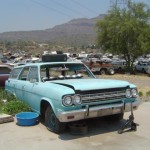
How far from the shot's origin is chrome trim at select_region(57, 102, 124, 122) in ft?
23.2

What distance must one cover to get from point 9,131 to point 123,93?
2.73 meters

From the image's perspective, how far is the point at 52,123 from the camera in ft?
25.7

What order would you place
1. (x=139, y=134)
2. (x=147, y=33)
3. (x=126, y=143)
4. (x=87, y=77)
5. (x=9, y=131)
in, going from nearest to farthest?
(x=126, y=143)
(x=139, y=134)
(x=9, y=131)
(x=87, y=77)
(x=147, y=33)

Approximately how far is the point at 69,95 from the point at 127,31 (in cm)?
3228

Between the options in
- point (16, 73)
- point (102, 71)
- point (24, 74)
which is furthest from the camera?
point (102, 71)

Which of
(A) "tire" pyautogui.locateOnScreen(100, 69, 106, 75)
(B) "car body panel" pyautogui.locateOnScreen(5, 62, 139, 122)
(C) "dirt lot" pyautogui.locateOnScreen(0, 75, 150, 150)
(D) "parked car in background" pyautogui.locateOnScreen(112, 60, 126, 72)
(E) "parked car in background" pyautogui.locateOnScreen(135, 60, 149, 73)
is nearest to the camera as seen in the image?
(C) "dirt lot" pyautogui.locateOnScreen(0, 75, 150, 150)

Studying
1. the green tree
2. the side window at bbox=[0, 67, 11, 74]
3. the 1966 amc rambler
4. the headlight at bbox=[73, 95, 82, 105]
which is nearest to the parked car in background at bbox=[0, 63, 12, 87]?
the side window at bbox=[0, 67, 11, 74]

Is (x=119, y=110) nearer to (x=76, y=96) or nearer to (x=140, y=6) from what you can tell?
(x=76, y=96)

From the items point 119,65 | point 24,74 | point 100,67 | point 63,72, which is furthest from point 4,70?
point 119,65

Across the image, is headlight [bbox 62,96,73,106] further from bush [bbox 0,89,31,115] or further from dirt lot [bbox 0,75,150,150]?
bush [bbox 0,89,31,115]

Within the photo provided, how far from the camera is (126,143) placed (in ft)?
22.4

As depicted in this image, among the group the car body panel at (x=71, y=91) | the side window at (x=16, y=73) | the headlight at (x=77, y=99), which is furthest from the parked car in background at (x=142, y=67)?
the headlight at (x=77, y=99)

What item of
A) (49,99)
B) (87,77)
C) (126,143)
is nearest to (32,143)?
(49,99)

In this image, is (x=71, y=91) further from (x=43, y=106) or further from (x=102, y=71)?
(x=102, y=71)
